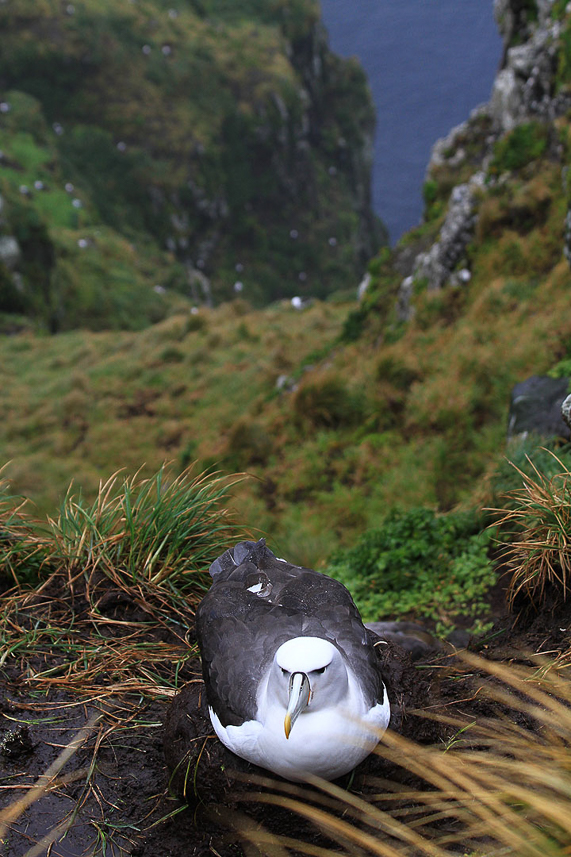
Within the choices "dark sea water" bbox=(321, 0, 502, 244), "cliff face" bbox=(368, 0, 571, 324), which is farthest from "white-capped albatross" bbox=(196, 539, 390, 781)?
"dark sea water" bbox=(321, 0, 502, 244)

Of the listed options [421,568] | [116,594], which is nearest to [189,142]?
[421,568]

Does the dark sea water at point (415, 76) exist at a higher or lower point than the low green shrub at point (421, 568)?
higher

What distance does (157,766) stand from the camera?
2838mm

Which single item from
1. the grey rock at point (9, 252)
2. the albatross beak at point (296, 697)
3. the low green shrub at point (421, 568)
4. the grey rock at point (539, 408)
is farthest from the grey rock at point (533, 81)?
the grey rock at point (9, 252)

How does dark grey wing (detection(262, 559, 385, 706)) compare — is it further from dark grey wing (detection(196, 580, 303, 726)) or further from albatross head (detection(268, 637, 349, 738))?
albatross head (detection(268, 637, 349, 738))

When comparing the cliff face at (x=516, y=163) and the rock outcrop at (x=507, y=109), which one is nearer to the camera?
the cliff face at (x=516, y=163)

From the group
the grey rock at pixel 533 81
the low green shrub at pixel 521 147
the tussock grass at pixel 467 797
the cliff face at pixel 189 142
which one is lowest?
the tussock grass at pixel 467 797

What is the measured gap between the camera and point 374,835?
2277mm

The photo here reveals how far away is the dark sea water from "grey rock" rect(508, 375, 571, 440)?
119005 mm

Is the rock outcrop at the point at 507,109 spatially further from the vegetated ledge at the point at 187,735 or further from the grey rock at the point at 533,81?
the vegetated ledge at the point at 187,735

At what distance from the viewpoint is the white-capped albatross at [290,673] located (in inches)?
87.7

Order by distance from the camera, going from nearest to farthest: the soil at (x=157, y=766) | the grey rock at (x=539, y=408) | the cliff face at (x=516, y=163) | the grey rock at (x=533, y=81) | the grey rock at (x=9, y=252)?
1. the soil at (x=157, y=766)
2. the grey rock at (x=539, y=408)
3. the cliff face at (x=516, y=163)
4. the grey rock at (x=533, y=81)
5. the grey rock at (x=9, y=252)

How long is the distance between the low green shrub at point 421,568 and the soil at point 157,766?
4.53 ft

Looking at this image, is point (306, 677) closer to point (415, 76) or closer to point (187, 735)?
point (187, 735)
